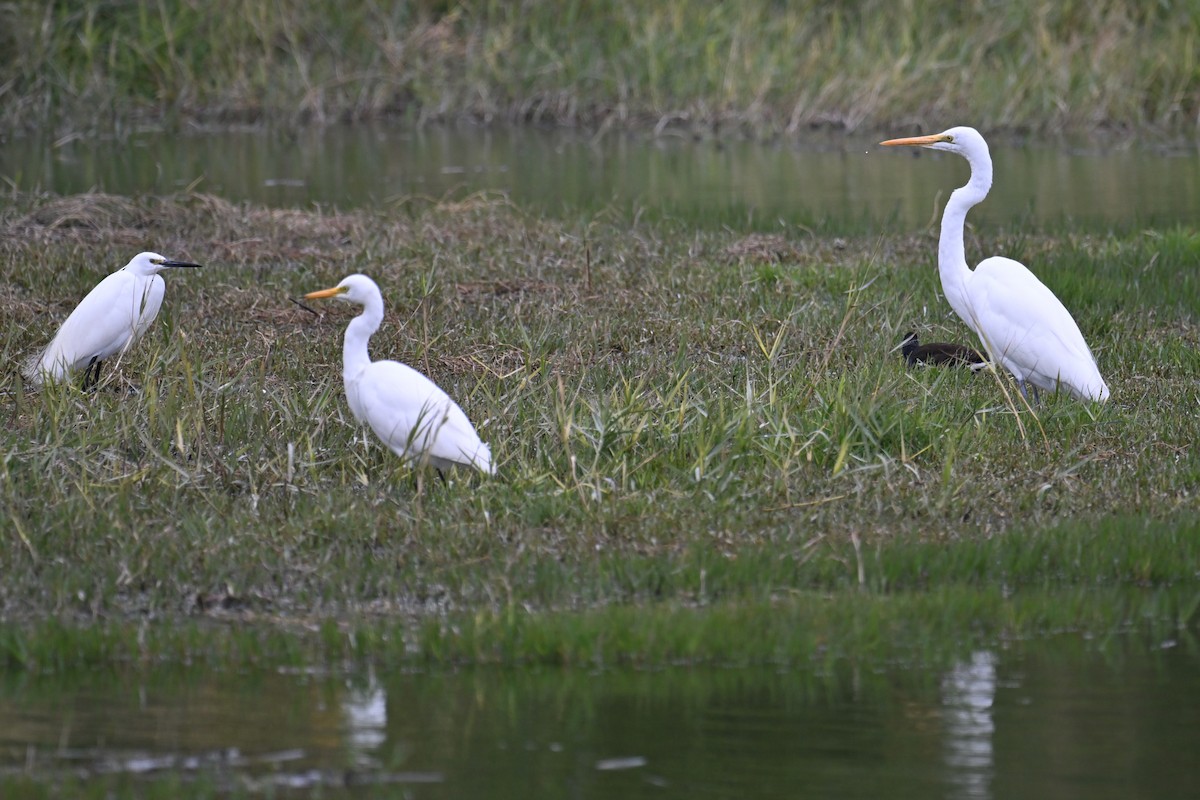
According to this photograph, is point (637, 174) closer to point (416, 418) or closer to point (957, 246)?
point (957, 246)

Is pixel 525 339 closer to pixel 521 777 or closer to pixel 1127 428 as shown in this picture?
pixel 1127 428

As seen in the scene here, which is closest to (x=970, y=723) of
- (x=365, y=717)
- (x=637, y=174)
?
(x=365, y=717)

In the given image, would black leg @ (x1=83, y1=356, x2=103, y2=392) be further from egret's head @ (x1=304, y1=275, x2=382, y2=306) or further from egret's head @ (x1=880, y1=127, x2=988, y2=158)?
egret's head @ (x1=880, y1=127, x2=988, y2=158)

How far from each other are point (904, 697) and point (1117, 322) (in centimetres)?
475

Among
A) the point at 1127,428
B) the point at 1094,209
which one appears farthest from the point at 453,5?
the point at 1127,428

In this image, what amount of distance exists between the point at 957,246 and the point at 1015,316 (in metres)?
0.61

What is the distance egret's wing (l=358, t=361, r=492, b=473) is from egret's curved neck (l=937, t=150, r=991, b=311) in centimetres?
275

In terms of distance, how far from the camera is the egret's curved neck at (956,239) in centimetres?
746

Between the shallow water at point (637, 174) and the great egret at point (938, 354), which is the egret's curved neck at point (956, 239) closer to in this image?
the great egret at point (938, 354)

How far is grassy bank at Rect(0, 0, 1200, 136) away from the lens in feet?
56.8

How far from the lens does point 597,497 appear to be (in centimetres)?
541

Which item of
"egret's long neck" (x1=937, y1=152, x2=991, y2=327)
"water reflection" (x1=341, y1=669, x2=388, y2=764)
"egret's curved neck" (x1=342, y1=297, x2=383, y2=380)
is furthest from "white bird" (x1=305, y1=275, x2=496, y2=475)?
"egret's long neck" (x1=937, y1=152, x2=991, y2=327)

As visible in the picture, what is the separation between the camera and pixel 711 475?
18.5ft

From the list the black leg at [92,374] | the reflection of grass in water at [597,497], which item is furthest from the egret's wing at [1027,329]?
the black leg at [92,374]
